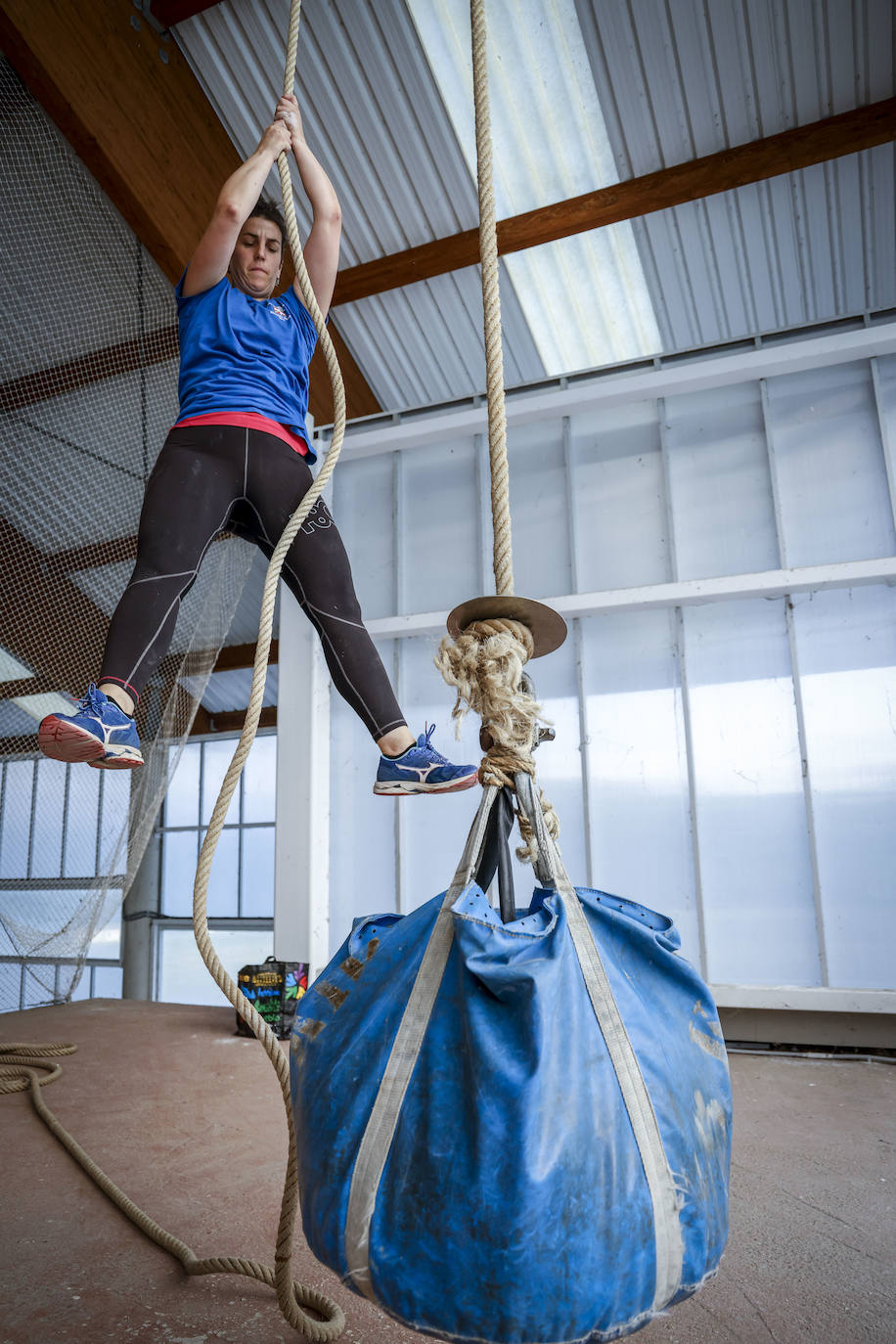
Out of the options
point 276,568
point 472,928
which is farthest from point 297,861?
point 472,928

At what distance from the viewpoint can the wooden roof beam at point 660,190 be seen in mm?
3350

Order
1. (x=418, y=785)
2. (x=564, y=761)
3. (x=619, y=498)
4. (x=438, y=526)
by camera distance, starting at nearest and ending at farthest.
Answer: (x=418, y=785), (x=564, y=761), (x=619, y=498), (x=438, y=526)

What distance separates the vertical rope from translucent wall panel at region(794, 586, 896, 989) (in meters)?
2.68

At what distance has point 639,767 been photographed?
364 cm

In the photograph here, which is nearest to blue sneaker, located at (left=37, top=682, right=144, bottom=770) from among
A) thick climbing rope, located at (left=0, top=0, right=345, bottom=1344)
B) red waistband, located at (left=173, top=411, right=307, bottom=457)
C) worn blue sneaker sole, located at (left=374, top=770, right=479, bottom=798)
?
thick climbing rope, located at (left=0, top=0, right=345, bottom=1344)

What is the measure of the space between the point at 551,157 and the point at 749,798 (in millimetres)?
2912

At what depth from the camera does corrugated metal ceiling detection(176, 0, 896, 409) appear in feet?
10.8

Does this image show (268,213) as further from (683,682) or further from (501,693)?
(683,682)

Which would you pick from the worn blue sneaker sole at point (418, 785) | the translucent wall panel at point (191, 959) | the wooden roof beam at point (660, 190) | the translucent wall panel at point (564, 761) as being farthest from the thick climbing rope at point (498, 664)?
the translucent wall panel at point (191, 959)

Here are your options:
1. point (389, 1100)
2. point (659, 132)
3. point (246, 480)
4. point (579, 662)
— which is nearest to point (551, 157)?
point (659, 132)

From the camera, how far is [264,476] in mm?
1534

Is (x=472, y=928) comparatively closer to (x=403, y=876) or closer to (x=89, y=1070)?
(x=89, y=1070)

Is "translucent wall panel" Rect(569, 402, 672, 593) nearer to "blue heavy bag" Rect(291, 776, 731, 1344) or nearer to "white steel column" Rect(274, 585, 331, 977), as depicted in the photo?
"white steel column" Rect(274, 585, 331, 977)

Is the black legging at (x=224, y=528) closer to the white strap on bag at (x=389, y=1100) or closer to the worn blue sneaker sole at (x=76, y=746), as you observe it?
the worn blue sneaker sole at (x=76, y=746)
